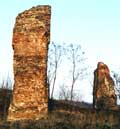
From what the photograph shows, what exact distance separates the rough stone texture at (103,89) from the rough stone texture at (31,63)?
10.1 m

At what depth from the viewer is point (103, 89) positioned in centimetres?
2897

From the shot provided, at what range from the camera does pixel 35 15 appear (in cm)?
→ 1758

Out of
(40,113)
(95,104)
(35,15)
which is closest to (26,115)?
(40,113)

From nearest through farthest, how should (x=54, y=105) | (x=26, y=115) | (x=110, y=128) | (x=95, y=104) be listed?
(x=110, y=128) → (x=26, y=115) → (x=54, y=105) → (x=95, y=104)

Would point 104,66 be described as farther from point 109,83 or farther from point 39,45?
point 39,45

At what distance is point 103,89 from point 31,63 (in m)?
12.9

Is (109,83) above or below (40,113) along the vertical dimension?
above

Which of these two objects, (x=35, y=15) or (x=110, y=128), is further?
(x=35, y=15)

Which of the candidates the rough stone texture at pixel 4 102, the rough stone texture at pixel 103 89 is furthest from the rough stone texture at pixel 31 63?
the rough stone texture at pixel 103 89

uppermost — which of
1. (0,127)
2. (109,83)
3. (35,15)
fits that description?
(35,15)

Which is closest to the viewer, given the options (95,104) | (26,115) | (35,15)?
(26,115)

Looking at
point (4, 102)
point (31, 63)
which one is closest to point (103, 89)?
point (4, 102)

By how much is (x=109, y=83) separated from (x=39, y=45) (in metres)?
13.2

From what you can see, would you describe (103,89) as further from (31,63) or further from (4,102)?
(31,63)
